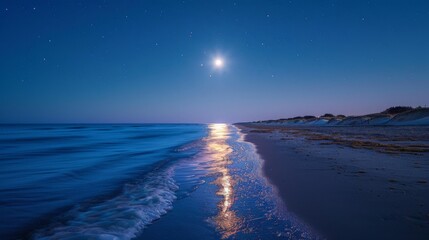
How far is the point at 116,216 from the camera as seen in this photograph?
4.45 metres

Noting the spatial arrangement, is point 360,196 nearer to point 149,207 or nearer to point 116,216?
point 149,207

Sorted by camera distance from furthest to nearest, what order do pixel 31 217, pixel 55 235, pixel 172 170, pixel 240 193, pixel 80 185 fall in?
pixel 172 170 → pixel 80 185 → pixel 240 193 → pixel 31 217 → pixel 55 235

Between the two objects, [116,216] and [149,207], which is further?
[149,207]

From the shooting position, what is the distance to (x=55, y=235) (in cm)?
376

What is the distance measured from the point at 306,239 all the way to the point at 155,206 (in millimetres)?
2978

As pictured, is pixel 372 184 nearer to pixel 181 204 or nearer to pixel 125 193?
pixel 181 204

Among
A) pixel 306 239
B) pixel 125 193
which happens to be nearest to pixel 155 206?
pixel 125 193

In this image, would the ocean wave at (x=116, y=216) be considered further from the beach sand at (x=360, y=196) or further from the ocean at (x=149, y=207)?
the beach sand at (x=360, y=196)

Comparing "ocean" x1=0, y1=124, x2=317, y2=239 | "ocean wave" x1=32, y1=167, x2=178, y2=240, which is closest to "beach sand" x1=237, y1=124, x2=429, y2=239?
"ocean" x1=0, y1=124, x2=317, y2=239

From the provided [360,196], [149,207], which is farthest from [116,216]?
[360,196]

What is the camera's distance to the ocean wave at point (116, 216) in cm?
378

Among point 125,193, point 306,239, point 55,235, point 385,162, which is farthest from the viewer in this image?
point 385,162

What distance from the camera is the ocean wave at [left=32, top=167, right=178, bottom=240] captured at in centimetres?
378

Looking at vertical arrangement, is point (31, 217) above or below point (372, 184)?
below
